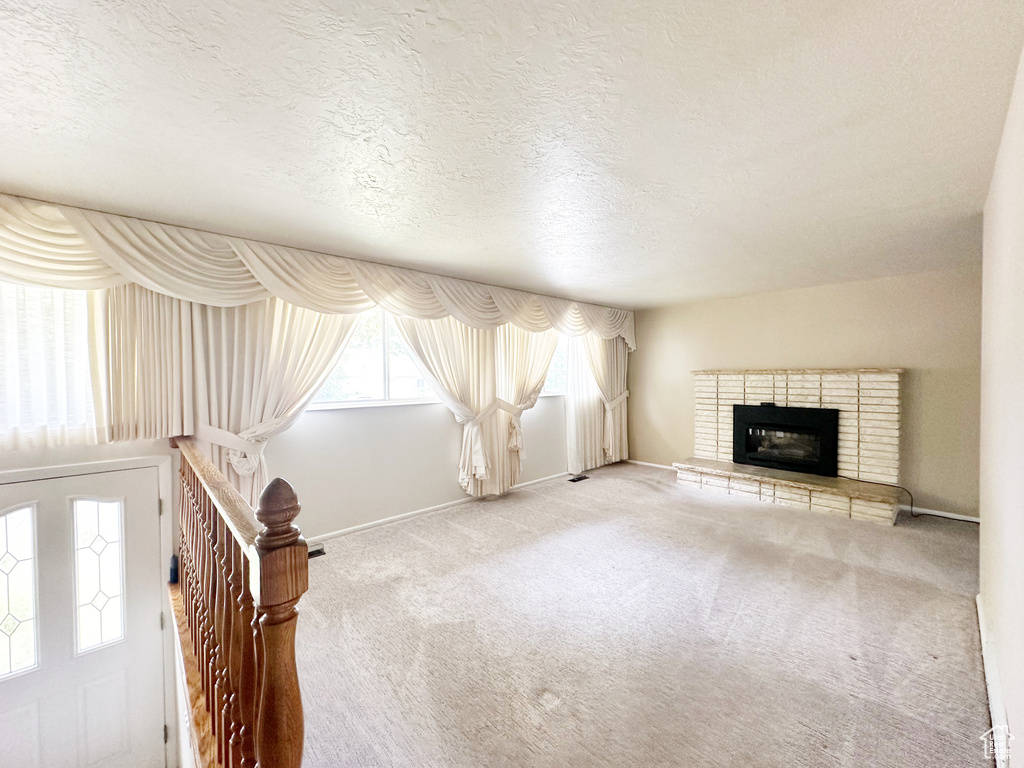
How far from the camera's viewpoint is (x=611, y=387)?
20.1ft

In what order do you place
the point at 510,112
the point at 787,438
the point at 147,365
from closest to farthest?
the point at 510,112
the point at 147,365
the point at 787,438

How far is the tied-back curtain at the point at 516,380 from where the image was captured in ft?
15.5

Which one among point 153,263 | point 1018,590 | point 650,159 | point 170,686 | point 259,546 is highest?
point 650,159

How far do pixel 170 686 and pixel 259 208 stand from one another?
3012mm

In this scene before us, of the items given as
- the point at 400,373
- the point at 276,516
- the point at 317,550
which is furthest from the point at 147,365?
the point at 276,516

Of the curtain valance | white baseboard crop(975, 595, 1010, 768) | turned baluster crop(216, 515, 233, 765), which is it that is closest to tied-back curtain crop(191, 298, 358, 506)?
the curtain valance

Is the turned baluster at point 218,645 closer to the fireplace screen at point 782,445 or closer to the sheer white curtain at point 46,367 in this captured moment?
the sheer white curtain at point 46,367

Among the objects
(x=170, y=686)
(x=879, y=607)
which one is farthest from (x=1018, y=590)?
(x=170, y=686)

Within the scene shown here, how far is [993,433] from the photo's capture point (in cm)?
186

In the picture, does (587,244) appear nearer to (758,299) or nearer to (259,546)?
(259,546)

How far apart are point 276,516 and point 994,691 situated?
279cm

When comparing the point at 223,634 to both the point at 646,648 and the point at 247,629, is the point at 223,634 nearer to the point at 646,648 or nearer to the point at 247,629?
the point at 247,629

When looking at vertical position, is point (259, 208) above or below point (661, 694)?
above

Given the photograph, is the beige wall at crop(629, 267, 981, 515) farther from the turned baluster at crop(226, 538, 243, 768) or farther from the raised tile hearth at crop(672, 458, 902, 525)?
the turned baluster at crop(226, 538, 243, 768)
